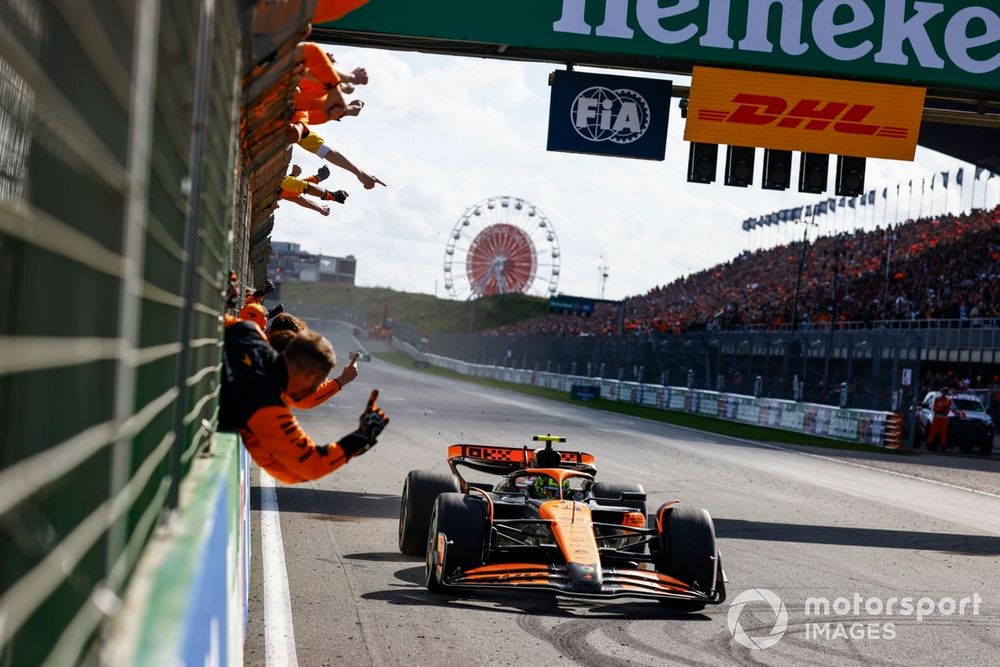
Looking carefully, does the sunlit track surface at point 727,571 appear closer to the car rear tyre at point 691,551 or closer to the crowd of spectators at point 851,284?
the car rear tyre at point 691,551

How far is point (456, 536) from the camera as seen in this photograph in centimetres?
784

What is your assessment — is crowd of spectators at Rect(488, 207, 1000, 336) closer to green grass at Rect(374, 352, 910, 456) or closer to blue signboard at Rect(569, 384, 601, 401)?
blue signboard at Rect(569, 384, 601, 401)

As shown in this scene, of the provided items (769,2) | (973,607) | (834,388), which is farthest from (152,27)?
(834,388)

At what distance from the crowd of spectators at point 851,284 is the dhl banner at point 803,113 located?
21789 millimetres

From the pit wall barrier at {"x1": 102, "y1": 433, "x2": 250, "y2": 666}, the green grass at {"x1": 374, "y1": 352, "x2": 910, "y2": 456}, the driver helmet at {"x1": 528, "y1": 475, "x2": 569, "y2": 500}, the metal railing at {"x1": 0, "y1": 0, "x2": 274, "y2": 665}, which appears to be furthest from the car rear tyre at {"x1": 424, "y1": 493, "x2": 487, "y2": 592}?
the green grass at {"x1": 374, "y1": 352, "x2": 910, "y2": 456}

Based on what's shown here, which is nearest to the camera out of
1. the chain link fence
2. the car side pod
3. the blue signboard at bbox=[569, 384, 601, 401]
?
the car side pod

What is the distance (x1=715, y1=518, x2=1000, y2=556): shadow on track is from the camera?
11.6 meters

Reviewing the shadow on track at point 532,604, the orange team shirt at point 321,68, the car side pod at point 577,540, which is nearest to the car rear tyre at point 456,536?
the shadow on track at point 532,604

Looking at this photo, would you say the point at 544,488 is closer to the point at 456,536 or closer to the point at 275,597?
the point at 456,536

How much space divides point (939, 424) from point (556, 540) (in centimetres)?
2235

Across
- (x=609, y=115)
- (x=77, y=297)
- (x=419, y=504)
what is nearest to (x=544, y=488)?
(x=419, y=504)

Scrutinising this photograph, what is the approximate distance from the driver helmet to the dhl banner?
21.0ft

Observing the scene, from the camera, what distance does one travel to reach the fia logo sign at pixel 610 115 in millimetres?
14938

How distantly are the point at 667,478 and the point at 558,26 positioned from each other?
21.3 feet
